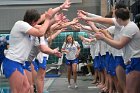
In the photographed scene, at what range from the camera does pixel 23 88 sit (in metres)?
6.25

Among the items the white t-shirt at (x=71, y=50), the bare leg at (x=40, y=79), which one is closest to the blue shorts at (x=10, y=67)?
the bare leg at (x=40, y=79)

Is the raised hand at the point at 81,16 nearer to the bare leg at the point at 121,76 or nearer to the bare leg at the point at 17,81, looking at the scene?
the bare leg at the point at 121,76

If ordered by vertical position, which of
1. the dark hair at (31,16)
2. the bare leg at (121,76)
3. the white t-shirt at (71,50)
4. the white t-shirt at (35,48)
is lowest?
the white t-shirt at (71,50)

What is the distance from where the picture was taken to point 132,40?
590 centimetres

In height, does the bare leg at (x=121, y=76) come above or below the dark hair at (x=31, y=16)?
below

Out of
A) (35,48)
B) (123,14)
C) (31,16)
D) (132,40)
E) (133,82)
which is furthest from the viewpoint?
(35,48)

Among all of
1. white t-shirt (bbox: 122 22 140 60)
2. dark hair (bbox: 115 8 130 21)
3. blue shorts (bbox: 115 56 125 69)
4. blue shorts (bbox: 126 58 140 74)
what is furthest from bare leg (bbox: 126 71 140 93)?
blue shorts (bbox: 115 56 125 69)

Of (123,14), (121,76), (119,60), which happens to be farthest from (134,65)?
(119,60)

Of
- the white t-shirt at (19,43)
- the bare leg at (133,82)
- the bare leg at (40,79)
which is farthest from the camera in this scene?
the bare leg at (40,79)

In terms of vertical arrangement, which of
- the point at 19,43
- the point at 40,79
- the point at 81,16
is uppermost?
the point at 81,16

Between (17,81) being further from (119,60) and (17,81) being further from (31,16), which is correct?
(119,60)

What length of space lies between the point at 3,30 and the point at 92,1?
5.40 metres

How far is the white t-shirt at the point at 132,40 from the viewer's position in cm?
580

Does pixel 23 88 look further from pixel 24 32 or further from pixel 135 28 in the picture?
pixel 135 28
